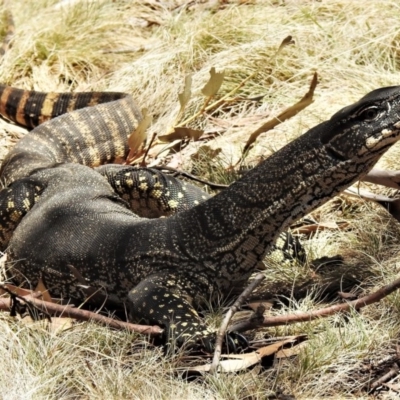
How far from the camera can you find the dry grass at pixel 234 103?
14.5ft

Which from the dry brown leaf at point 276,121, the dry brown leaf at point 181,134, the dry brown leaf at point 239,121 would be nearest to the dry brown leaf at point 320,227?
the dry brown leaf at point 276,121

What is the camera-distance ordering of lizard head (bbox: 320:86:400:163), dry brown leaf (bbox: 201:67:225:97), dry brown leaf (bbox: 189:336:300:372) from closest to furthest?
1. dry brown leaf (bbox: 189:336:300:372)
2. lizard head (bbox: 320:86:400:163)
3. dry brown leaf (bbox: 201:67:225:97)

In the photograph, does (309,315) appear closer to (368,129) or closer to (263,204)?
(263,204)

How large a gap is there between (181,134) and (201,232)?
2426mm

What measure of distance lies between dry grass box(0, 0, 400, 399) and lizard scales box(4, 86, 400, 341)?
37 cm

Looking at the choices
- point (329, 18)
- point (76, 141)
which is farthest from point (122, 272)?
point (329, 18)

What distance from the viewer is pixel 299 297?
531cm

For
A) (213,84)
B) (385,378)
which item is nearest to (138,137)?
(213,84)

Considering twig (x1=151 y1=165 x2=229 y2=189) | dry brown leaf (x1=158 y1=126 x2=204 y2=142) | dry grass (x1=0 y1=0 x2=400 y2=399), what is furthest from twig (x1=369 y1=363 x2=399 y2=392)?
dry brown leaf (x1=158 y1=126 x2=204 y2=142)

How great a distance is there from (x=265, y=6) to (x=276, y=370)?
19.2ft

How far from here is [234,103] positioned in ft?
27.6

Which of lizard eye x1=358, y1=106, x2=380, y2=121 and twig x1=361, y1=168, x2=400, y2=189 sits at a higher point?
lizard eye x1=358, y1=106, x2=380, y2=121

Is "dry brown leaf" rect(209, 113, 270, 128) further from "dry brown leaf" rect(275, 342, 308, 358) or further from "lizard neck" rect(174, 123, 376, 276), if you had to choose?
"dry brown leaf" rect(275, 342, 308, 358)

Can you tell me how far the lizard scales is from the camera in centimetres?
499
